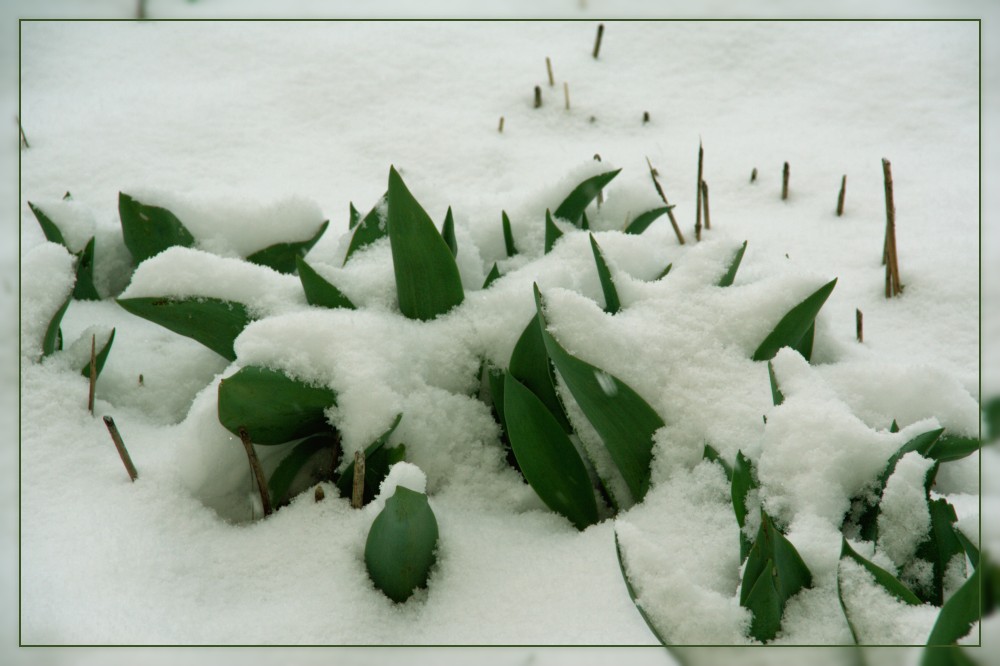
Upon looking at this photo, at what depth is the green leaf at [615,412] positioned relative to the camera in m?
0.77

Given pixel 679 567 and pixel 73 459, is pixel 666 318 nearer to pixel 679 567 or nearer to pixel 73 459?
pixel 679 567

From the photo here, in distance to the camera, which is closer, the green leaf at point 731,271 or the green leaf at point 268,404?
Result: the green leaf at point 268,404

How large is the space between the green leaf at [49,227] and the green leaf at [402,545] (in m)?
0.64

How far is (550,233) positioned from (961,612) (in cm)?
61

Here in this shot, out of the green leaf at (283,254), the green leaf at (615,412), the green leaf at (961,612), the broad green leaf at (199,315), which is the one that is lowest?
the green leaf at (961,612)

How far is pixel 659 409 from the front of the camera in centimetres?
83

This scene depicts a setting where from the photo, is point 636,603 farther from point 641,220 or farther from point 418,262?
point 641,220

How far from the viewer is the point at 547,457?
2.63 feet

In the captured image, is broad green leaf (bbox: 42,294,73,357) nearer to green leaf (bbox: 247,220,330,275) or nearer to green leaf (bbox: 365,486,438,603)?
green leaf (bbox: 247,220,330,275)

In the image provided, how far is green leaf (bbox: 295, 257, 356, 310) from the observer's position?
0.92 meters

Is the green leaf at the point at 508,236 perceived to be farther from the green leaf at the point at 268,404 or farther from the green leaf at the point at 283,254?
the green leaf at the point at 268,404

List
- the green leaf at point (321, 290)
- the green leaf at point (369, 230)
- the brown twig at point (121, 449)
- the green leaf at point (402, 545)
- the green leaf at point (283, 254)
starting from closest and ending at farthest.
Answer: the green leaf at point (402, 545)
the brown twig at point (121, 449)
the green leaf at point (321, 290)
the green leaf at point (369, 230)
the green leaf at point (283, 254)

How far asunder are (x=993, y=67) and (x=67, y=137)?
3.96 feet

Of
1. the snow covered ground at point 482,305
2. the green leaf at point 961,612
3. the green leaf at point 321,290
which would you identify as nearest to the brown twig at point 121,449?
the snow covered ground at point 482,305
